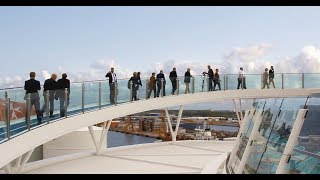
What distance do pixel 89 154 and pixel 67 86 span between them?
5.54 meters

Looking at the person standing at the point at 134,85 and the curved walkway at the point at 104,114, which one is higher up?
the person standing at the point at 134,85

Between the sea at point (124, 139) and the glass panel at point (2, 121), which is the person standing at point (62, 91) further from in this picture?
the sea at point (124, 139)

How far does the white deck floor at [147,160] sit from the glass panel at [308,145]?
7282 millimetres

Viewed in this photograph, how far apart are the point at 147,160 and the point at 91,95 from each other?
365cm

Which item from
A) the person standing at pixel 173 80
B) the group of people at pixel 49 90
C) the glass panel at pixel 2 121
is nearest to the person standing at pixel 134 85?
the person standing at pixel 173 80

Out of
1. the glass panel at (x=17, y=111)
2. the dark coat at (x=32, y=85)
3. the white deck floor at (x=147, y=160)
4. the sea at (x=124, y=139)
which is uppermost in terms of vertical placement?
the dark coat at (x=32, y=85)

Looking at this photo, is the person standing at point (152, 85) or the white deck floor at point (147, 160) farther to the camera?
the person standing at point (152, 85)

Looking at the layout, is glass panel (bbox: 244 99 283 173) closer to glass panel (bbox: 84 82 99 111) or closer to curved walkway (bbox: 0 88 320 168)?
curved walkway (bbox: 0 88 320 168)

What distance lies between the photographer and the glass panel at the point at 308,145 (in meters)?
4.98

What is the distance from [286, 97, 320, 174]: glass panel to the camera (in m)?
4.98

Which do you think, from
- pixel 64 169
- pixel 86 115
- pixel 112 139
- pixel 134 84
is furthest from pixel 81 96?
pixel 112 139

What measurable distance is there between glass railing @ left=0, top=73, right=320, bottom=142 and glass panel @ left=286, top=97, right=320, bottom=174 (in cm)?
674

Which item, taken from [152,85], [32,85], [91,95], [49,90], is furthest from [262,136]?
[152,85]
